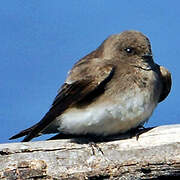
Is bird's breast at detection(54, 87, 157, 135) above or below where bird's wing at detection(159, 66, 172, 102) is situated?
below

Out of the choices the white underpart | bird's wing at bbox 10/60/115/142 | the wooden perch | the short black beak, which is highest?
the short black beak

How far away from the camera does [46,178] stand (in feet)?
14.5

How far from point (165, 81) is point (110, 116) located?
46.0 inches

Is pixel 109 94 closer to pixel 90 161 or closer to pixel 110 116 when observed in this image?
pixel 110 116

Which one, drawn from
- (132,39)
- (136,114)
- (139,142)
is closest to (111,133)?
(136,114)

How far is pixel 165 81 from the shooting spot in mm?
6086

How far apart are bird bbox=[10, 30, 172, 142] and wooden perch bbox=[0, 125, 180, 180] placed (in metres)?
0.66

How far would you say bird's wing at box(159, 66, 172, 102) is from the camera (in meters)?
6.01

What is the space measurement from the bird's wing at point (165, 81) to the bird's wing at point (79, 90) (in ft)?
2.83

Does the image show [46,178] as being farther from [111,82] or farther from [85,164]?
[111,82]

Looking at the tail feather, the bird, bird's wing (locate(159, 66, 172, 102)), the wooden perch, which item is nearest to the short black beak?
the bird

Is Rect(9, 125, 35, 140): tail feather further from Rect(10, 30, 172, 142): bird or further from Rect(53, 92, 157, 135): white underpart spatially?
Rect(53, 92, 157, 135): white underpart

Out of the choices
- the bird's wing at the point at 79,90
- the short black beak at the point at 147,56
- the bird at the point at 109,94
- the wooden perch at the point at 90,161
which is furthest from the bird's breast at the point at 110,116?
the wooden perch at the point at 90,161

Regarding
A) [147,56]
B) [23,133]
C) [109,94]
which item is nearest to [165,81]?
[147,56]
